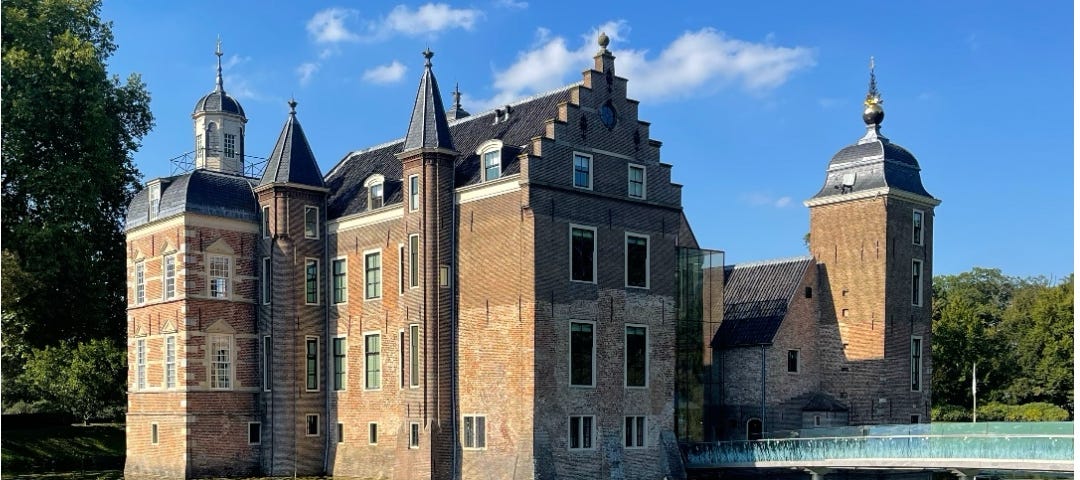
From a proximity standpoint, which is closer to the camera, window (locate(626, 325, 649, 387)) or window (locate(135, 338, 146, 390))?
window (locate(626, 325, 649, 387))

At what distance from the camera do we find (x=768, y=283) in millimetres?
38344

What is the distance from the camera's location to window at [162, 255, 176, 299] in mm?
36125

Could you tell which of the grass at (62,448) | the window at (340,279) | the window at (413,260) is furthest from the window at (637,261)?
the grass at (62,448)

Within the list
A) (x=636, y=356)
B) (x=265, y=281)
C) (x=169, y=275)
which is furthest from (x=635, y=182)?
(x=169, y=275)

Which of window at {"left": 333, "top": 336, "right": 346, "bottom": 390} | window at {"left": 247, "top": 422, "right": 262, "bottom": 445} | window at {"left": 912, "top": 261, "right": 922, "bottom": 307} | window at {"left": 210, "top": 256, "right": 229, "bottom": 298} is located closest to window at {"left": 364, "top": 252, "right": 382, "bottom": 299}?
window at {"left": 333, "top": 336, "right": 346, "bottom": 390}

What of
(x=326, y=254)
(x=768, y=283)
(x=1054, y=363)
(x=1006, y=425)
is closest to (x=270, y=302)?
(x=326, y=254)

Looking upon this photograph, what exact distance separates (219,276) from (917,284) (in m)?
22.8

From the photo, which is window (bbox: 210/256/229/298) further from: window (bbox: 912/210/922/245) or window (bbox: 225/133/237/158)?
window (bbox: 912/210/922/245)

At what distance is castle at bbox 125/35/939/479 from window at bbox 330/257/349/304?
0.12 metres

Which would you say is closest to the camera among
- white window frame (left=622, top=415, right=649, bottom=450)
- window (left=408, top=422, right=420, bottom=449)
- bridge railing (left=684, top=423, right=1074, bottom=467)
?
bridge railing (left=684, top=423, right=1074, bottom=467)

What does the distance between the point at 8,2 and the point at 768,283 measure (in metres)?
29.2

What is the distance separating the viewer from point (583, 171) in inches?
1247

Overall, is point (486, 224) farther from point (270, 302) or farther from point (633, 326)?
point (270, 302)

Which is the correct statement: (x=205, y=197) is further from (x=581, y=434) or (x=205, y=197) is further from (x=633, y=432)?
(x=633, y=432)
